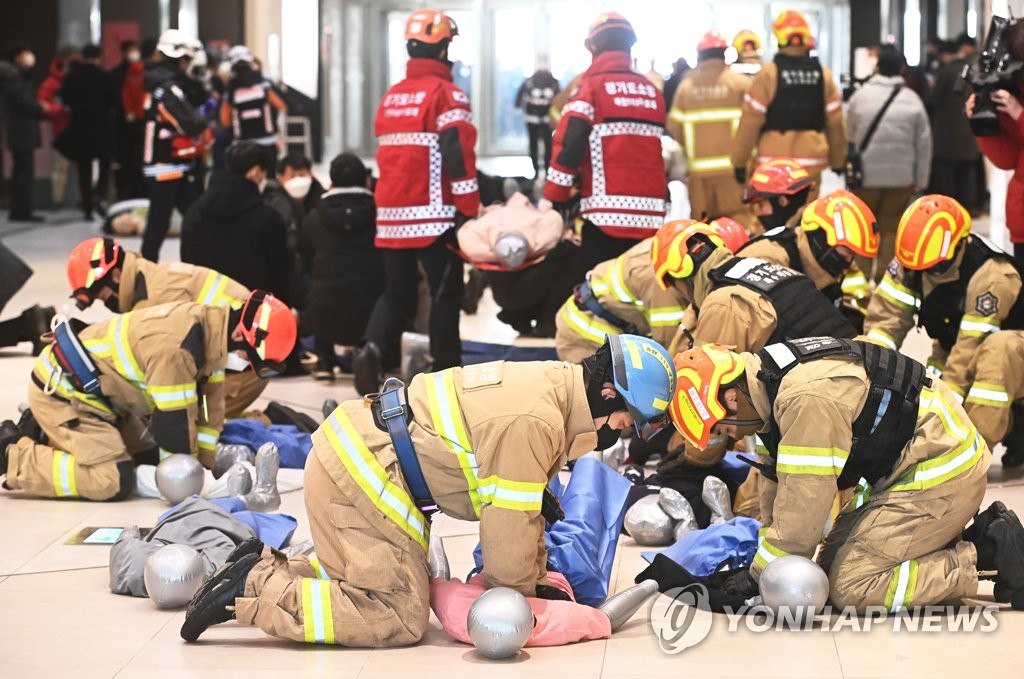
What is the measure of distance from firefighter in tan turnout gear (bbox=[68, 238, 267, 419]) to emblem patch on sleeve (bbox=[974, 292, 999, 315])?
3.02m

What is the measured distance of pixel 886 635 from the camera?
4.49 metres

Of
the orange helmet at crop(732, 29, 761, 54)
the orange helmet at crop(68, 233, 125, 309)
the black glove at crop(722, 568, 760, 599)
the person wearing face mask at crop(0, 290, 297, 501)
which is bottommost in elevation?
the black glove at crop(722, 568, 760, 599)

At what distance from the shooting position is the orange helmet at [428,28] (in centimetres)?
794

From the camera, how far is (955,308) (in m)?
6.34

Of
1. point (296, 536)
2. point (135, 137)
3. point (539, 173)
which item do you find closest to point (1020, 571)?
point (296, 536)

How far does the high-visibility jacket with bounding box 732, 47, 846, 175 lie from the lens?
9773 millimetres

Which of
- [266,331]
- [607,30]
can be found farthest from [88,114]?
[266,331]

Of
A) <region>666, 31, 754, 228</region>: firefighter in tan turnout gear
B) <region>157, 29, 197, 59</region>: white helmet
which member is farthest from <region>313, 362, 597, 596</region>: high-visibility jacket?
<region>157, 29, 197, 59</region>: white helmet

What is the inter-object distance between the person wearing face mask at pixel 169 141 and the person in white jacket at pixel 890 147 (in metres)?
4.64

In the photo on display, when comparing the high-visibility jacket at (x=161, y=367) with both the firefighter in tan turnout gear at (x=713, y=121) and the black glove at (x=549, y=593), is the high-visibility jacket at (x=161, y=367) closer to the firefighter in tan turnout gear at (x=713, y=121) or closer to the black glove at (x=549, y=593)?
the black glove at (x=549, y=593)

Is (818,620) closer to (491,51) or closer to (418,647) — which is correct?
(418,647)

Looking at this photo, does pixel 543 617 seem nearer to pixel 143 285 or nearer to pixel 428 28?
pixel 143 285

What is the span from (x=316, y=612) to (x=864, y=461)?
5.42ft

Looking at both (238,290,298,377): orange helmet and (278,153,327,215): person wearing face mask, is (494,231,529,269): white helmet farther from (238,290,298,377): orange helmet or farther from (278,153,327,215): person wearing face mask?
(238,290,298,377): orange helmet
